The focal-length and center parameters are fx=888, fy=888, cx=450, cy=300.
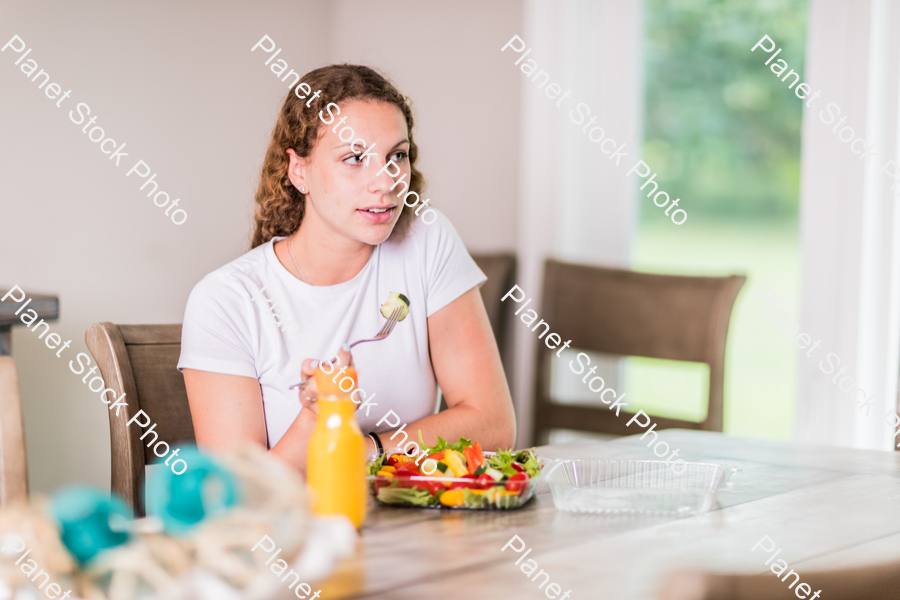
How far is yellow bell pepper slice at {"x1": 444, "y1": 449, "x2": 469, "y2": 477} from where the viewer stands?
1024 millimetres

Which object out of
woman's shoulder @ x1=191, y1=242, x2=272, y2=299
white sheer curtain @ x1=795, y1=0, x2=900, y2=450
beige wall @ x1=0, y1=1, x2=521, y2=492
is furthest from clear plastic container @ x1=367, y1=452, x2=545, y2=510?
beige wall @ x1=0, y1=1, x2=521, y2=492

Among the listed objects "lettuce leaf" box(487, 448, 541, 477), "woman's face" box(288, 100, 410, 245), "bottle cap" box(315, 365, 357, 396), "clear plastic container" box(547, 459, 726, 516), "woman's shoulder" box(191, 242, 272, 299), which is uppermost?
"woman's face" box(288, 100, 410, 245)

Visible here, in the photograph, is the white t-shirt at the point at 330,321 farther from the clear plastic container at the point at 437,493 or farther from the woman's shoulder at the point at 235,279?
the clear plastic container at the point at 437,493

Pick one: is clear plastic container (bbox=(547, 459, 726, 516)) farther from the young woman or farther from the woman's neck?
the woman's neck

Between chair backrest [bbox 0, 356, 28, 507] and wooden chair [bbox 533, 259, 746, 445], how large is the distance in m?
1.38

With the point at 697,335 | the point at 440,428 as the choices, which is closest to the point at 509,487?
the point at 440,428

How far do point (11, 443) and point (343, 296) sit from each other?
63cm

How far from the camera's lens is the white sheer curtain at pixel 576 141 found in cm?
255

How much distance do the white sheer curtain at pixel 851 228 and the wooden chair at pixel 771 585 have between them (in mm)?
1273

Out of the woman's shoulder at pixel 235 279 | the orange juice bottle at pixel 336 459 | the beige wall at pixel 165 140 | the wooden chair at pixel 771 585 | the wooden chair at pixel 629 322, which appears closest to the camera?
the wooden chair at pixel 771 585

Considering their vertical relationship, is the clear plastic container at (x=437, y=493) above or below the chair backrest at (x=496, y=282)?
below

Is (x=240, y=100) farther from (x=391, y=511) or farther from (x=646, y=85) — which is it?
(x=391, y=511)

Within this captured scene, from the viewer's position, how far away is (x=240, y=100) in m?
2.94

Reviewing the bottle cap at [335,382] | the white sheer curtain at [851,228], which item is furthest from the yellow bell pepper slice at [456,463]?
the white sheer curtain at [851,228]
